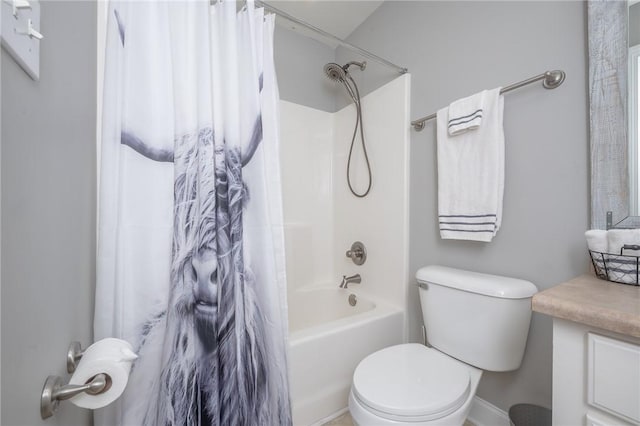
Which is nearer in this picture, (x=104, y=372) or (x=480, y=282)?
(x=104, y=372)

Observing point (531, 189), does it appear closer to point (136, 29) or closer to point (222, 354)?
point (222, 354)

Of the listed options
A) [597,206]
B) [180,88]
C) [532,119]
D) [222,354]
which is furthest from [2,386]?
[532,119]

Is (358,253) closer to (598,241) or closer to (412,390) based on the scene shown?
(412,390)

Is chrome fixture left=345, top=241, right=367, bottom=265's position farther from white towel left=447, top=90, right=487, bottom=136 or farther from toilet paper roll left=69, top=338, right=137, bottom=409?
toilet paper roll left=69, top=338, right=137, bottom=409

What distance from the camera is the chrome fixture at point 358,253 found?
1908 mm

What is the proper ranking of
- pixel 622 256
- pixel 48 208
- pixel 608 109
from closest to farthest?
pixel 48 208 → pixel 622 256 → pixel 608 109

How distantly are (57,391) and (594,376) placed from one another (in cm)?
102

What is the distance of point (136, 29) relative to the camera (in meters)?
0.79

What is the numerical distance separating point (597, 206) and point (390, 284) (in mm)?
1041

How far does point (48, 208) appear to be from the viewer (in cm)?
48

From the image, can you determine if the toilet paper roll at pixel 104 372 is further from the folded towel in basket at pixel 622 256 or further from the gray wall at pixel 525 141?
the gray wall at pixel 525 141

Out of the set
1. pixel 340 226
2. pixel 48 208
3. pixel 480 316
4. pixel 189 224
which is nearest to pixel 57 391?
pixel 48 208

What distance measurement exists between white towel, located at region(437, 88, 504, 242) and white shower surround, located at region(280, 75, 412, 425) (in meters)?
0.29

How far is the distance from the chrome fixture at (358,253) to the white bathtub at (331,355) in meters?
0.36
